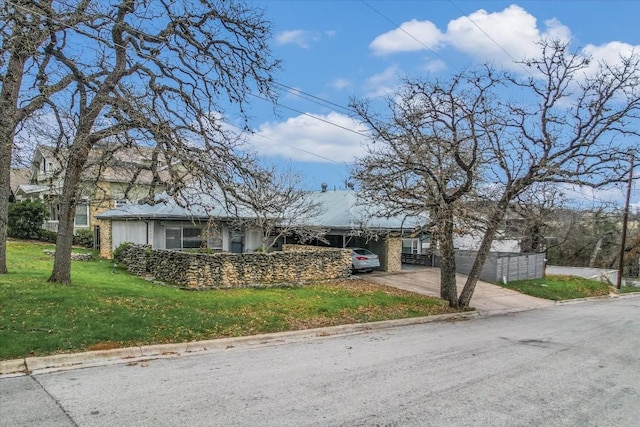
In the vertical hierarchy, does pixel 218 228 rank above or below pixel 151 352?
above

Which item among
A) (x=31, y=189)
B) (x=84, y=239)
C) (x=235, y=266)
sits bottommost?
(x=235, y=266)

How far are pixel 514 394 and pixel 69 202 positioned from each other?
11.7m

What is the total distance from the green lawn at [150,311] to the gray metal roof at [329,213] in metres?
5.69

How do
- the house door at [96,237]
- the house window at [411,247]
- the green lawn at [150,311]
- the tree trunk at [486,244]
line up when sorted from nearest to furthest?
the green lawn at [150,311] < the tree trunk at [486,244] < the house door at [96,237] < the house window at [411,247]

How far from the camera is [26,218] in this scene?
98.9 ft

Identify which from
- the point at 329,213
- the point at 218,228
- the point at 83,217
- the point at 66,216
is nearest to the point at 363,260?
the point at 329,213

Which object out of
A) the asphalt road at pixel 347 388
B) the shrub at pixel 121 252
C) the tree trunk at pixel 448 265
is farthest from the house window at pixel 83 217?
the asphalt road at pixel 347 388

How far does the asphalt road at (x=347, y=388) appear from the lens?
5297mm

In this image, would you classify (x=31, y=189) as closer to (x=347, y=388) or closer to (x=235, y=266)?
(x=235, y=266)

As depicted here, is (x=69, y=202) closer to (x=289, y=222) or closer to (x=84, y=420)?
(x=84, y=420)

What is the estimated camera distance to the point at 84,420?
5.02m

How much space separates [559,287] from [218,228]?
65.0ft

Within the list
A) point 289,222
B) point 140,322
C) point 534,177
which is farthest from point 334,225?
point 140,322

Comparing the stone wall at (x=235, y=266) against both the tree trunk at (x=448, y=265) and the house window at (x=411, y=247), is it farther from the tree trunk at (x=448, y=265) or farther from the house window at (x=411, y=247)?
the house window at (x=411, y=247)
